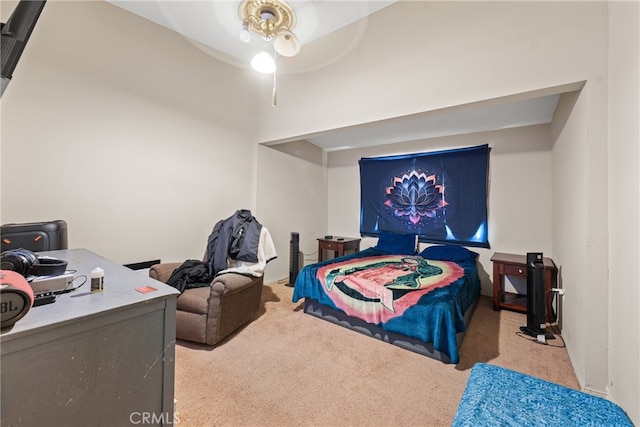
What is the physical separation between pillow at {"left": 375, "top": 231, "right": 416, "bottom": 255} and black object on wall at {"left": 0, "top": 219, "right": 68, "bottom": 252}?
3520mm

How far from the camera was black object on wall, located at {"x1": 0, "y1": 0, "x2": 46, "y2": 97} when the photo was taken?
2.35 ft

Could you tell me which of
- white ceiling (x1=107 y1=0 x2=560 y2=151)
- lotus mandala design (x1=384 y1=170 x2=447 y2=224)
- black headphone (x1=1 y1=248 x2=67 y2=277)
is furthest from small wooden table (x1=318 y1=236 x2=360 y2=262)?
black headphone (x1=1 y1=248 x2=67 y2=277)

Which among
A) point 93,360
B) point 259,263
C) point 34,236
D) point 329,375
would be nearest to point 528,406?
point 329,375

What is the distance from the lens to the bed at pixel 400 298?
197 centimetres

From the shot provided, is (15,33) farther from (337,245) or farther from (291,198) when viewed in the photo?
(337,245)

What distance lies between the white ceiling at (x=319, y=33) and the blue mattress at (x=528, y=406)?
6.38ft

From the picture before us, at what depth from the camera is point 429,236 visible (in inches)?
150

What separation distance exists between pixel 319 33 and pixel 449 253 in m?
3.19

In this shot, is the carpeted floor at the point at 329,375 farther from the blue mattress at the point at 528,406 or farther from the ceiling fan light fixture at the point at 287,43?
the ceiling fan light fixture at the point at 287,43

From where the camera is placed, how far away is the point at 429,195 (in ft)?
12.5

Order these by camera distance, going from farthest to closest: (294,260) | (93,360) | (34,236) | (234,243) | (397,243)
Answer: (397,243), (294,260), (234,243), (34,236), (93,360)

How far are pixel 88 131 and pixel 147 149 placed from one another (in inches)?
18.5

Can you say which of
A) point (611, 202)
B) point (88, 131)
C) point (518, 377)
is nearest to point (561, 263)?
point (611, 202)

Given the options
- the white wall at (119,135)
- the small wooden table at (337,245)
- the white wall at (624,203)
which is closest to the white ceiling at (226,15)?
the white wall at (119,135)
